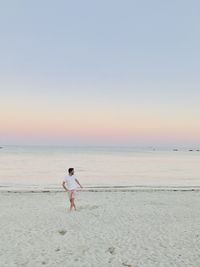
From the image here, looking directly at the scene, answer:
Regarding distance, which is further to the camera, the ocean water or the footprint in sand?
the ocean water

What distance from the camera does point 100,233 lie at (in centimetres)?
1148

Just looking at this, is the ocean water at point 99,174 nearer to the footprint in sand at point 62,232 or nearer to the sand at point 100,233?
the sand at point 100,233

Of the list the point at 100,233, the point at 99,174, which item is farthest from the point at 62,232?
the point at 99,174

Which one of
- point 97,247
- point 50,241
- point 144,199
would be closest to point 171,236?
point 97,247

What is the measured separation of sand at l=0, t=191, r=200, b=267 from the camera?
9.05 metres

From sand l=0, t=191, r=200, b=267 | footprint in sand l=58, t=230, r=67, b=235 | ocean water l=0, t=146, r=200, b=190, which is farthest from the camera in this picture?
ocean water l=0, t=146, r=200, b=190

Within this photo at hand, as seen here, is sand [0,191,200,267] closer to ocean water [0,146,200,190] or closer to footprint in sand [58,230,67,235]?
footprint in sand [58,230,67,235]

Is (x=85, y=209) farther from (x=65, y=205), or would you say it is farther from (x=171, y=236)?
(x=171, y=236)

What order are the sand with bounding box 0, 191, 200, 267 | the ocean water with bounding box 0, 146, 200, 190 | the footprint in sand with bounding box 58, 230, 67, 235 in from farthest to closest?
the ocean water with bounding box 0, 146, 200, 190 → the footprint in sand with bounding box 58, 230, 67, 235 → the sand with bounding box 0, 191, 200, 267

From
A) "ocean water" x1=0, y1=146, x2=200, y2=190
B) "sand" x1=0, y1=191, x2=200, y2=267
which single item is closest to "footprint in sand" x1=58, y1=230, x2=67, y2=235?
"sand" x1=0, y1=191, x2=200, y2=267

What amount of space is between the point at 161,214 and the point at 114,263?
6498mm

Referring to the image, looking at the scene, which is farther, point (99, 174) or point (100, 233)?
point (99, 174)

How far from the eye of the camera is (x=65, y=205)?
16906 millimetres

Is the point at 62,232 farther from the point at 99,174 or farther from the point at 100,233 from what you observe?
the point at 99,174
